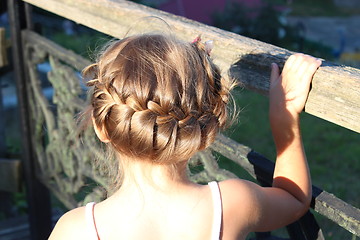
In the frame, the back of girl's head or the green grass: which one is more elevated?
the back of girl's head

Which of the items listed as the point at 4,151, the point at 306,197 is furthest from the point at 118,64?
the point at 4,151

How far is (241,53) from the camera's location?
60.9 inches

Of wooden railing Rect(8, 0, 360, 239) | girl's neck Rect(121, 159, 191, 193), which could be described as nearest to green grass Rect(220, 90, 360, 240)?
wooden railing Rect(8, 0, 360, 239)

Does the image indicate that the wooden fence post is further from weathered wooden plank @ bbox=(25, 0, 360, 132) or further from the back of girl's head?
the back of girl's head

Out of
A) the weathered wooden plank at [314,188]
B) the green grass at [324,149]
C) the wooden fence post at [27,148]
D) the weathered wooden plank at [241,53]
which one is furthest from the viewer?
the green grass at [324,149]

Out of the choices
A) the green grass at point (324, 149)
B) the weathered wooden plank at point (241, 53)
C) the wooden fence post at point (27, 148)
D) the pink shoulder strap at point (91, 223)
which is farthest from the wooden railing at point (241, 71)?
the green grass at point (324, 149)

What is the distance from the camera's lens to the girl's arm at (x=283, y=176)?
1392 millimetres

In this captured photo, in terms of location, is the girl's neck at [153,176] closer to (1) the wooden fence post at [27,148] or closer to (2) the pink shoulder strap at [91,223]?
(2) the pink shoulder strap at [91,223]

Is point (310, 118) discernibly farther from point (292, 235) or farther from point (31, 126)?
point (292, 235)

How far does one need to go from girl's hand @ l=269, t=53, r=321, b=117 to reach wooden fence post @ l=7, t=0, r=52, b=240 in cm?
183

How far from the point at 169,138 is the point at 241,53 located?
0.38 metres

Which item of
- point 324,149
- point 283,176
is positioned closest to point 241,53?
point 283,176

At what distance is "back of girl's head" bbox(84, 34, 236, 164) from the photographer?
4.23 feet

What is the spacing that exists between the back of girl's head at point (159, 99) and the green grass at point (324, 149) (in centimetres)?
244
